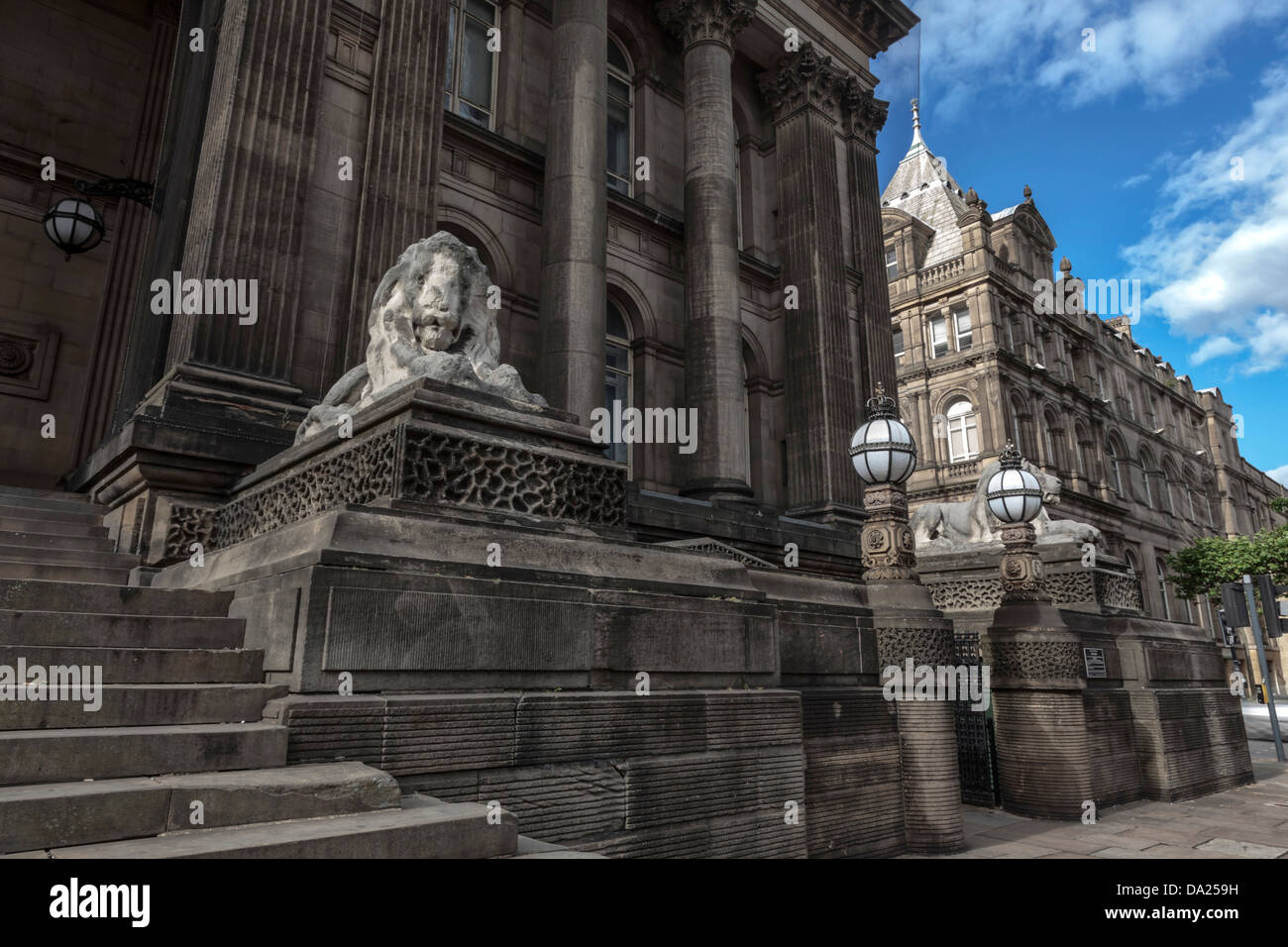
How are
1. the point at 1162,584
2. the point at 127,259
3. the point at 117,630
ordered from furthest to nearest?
1. the point at 1162,584
2. the point at 127,259
3. the point at 117,630

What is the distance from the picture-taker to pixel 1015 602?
10250 mm

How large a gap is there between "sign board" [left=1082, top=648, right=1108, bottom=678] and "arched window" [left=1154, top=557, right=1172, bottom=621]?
34.2 m

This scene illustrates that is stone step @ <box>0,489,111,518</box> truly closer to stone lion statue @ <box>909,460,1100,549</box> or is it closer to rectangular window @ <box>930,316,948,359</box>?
stone lion statue @ <box>909,460,1100,549</box>

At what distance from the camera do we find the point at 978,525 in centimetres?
1359

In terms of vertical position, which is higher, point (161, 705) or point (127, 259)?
point (127, 259)

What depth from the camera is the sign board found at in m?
10.5

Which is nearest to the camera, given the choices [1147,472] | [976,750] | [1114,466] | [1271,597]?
[976,750]

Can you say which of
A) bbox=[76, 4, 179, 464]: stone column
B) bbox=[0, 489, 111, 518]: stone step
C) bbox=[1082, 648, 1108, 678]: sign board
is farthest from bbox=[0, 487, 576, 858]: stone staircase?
bbox=[1082, 648, 1108, 678]: sign board

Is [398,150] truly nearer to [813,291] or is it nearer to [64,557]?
[64,557]

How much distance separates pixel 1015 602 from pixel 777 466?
798 cm

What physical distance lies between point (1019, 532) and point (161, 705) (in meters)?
9.62

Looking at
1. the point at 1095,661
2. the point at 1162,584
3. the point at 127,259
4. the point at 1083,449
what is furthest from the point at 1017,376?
the point at 127,259
